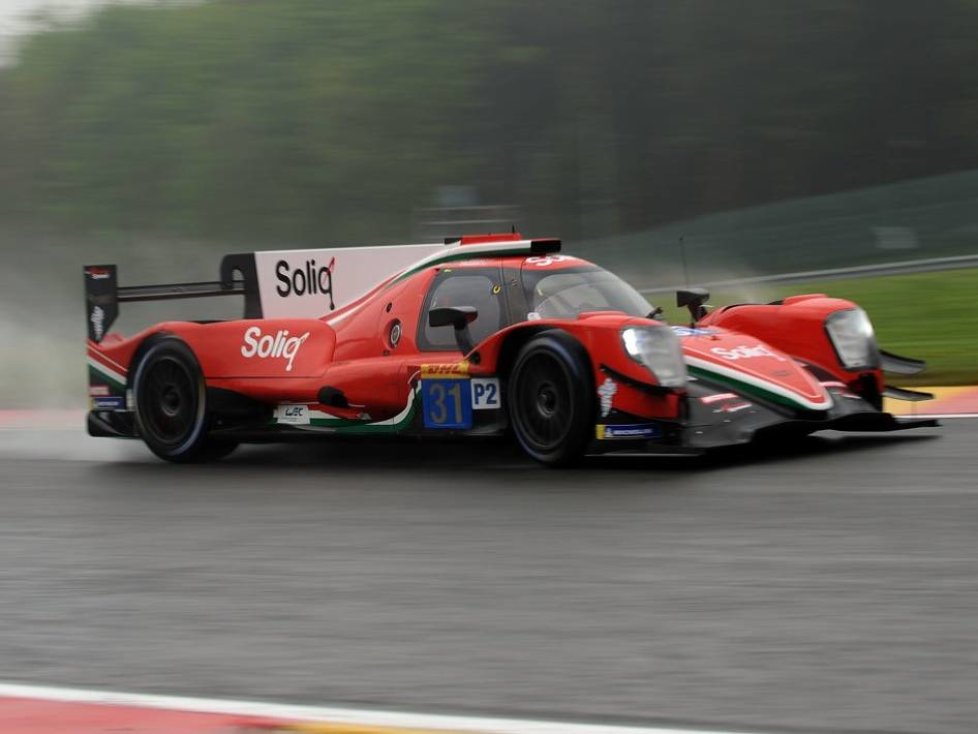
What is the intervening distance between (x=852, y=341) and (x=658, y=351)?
1480 millimetres

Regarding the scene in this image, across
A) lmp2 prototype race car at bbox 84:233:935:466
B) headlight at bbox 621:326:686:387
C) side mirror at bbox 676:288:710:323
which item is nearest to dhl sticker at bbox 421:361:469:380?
lmp2 prototype race car at bbox 84:233:935:466

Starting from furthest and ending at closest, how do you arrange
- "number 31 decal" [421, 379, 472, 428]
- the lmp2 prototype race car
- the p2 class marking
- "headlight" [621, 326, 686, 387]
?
"number 31 decal" [421, 379, 472, 428] < the p2 class marking < the lmp2 prototype race car < "headlight" [621, 326, 686, 387]

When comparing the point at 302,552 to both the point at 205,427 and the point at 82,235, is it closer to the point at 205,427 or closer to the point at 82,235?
the point at 205,427

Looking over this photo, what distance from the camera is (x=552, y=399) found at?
8016 mm

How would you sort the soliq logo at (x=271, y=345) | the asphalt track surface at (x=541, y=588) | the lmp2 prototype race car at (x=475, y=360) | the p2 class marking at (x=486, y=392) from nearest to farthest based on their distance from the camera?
the asphalt track surface at (x=541, y=588), the lmp2 prototype race car at (x=475, y=360), the p2 class marking at (x=486, y=392), the soliq logo at (x=271, y=345)

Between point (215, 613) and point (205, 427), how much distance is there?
4.58 m

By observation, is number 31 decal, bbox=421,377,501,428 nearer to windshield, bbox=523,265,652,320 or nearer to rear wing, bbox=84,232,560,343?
windshield, bbox=523,265,652,320

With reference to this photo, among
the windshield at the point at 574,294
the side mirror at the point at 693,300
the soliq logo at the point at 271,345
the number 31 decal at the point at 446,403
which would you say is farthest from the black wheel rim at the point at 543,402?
the soliq logo at the point at 271,345

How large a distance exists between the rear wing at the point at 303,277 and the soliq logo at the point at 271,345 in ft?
1.15

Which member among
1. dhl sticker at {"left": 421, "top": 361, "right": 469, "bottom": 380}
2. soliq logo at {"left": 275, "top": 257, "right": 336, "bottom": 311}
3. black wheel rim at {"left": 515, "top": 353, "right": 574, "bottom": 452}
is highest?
soliq logo at {"left": 275, "top": 257, "right": 336, "bottom": 311}

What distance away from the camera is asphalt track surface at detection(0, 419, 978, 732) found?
4.00m

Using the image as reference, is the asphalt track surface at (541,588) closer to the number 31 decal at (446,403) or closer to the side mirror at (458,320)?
the number 31 decal at (446,403)

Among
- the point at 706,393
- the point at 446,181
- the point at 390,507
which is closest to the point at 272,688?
the point at 390,507

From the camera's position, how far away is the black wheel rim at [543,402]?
791 cm
